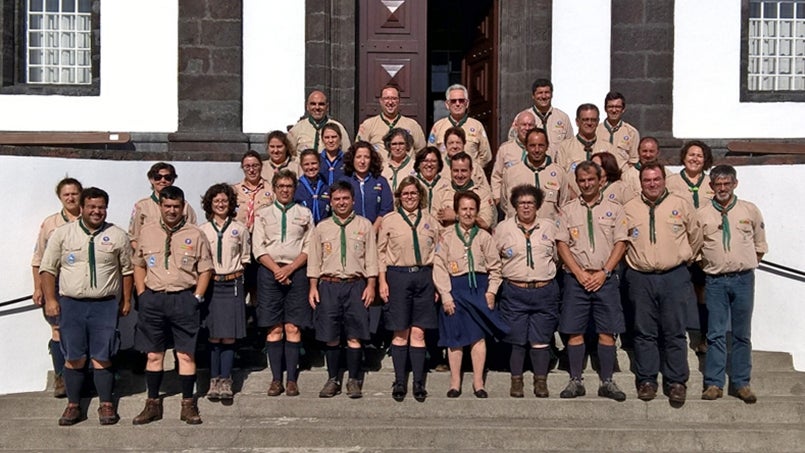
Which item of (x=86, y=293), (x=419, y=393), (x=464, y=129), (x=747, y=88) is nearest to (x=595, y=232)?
(x=419, y=393)

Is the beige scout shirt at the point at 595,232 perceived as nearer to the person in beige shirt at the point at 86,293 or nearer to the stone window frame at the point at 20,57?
the person in beige shirt at the point at 86,293

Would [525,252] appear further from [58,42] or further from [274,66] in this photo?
[58,42]

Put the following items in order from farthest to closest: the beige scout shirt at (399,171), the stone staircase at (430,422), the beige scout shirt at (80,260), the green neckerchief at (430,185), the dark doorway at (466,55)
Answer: the dark doorway at (466,55) → the beige scout shirt at (399,171) → the green neckerchief at (430,185) → the beige scout shirt at (80,260) → the stone staircase at (430,422)

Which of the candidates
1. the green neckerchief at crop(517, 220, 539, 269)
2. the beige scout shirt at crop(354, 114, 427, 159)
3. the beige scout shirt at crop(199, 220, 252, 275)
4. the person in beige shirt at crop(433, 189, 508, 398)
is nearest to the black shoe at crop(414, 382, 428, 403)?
the person in beige shirt at crop(433, 189, 508, 398)

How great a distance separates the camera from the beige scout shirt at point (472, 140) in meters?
9.49

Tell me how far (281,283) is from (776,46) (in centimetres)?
723

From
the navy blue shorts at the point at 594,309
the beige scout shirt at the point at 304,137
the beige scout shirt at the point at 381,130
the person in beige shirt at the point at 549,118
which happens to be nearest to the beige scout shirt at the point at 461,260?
the navy blue shorts at the point at 594,309

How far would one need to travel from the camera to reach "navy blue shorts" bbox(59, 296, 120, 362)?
24.9 feet

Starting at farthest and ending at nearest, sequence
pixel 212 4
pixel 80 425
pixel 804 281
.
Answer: pixel 212 4, pixel 804 281, pixel 80 425

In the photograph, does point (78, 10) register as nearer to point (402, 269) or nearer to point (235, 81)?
point (235, 81)

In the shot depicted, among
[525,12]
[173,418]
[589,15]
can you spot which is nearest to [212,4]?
[525,12]

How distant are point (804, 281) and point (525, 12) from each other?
14.6 ft

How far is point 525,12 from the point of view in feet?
38.2

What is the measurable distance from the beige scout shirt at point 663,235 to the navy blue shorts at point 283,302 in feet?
8.39
